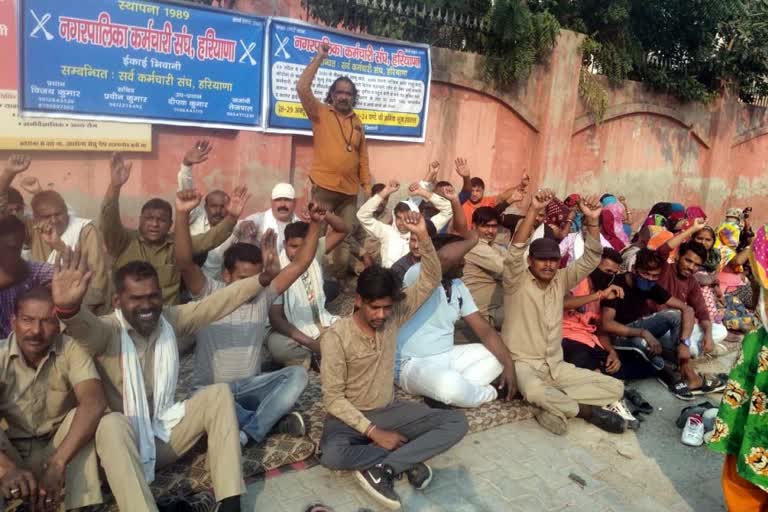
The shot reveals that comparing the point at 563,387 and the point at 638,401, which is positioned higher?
the point at 563,387

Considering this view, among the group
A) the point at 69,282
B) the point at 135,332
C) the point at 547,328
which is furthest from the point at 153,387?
the point at 547,328

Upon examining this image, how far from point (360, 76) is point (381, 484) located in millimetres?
4989

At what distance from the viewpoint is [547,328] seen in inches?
192

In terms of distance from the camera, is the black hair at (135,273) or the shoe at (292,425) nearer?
the black hair at (135,273)

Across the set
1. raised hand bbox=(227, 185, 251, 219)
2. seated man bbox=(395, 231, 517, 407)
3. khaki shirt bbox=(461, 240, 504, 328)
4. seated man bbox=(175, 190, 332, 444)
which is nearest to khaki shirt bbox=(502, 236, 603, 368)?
seated man bbox=(395, 231, 517, 407)

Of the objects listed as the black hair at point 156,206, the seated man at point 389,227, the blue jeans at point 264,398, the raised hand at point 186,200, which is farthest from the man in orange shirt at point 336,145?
the blue jeans at point 264,398

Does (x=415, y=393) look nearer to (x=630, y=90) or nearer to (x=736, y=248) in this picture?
(x=736, y=248)

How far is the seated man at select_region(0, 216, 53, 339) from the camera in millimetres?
3854

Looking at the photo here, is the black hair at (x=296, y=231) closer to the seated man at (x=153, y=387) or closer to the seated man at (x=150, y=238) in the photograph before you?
the seated man at (x=150, y=238)

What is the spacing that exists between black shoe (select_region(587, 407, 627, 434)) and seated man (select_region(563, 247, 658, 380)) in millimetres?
545

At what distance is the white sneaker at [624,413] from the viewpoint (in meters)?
4.85

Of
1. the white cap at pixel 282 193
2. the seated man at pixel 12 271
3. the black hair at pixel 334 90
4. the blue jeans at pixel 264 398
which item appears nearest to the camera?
the seated man at pixel 12 271

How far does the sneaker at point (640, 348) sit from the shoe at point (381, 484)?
274cm

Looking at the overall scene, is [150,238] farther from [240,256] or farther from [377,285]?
[377,285]
